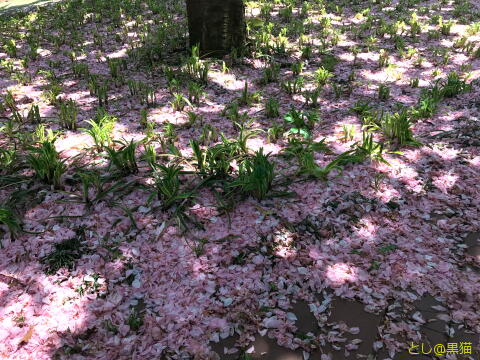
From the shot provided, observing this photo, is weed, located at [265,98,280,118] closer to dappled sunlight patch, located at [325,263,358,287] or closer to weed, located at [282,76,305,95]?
weed, located at [282,76,305,95]

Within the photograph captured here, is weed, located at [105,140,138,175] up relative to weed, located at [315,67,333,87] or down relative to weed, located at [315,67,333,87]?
down

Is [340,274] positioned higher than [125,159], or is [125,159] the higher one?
[125,159]

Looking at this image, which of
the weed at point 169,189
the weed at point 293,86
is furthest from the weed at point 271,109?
the weed at point 169,189

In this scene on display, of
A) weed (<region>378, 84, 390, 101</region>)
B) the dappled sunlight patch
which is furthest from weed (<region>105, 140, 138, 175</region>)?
weed (<region>378, 84, 390, 101</region>)

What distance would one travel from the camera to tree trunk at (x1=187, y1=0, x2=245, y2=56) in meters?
6.47

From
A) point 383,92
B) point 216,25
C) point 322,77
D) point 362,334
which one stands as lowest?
point 362,334

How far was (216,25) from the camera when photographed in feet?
21.8

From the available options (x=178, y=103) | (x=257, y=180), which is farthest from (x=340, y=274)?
(x=178, y=103)

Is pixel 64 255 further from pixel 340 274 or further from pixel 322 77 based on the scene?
pixel 322 77

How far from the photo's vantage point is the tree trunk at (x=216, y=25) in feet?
21.2

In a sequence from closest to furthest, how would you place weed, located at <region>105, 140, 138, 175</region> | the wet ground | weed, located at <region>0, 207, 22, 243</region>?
the wet ground → weed, located at <region>0, 207, 22, 243</region> → weed, located at <region>105, 140, 138, 175</region>

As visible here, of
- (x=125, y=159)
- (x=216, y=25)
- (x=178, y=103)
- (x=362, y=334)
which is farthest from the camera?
(x=216, y=25)

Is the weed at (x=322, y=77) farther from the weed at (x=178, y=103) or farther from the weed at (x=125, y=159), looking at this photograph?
the weed at (x=125, y=159)

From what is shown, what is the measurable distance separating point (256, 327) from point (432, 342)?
1.22 metres
